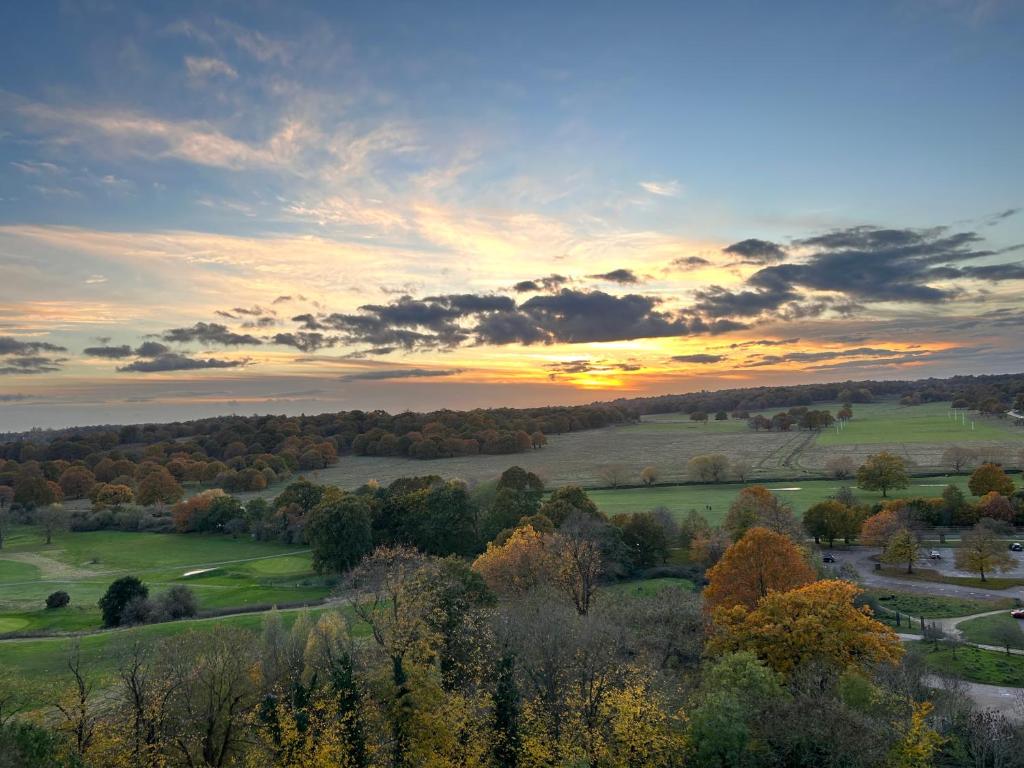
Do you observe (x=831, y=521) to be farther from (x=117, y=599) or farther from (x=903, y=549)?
(x=117, y=599)

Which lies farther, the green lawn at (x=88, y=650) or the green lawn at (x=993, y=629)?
the green lawn at (x=993, y=629)

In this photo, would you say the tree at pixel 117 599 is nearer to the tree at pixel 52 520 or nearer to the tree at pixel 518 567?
the tree at pixel 518 567

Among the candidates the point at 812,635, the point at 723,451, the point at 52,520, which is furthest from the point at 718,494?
the point at 52,520

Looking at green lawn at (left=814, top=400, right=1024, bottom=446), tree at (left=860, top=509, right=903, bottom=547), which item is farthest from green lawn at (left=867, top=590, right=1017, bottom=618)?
green lawn at (left=814, top=400, right=1024, bottom=446)

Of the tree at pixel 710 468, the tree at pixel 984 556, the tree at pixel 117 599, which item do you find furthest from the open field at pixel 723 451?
the tree at pixel 117 599

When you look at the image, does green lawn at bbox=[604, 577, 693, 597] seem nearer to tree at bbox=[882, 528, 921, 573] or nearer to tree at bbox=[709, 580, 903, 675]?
tree at bbox=[709, 580, 903, 675]
